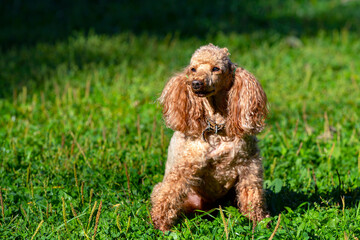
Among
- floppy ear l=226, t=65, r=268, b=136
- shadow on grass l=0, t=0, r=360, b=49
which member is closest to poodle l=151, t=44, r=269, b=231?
floppy ear l=226, t=65, r=268, b=136

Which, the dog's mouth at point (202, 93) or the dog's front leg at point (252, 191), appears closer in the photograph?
the dog's mouth at point (202, 93)

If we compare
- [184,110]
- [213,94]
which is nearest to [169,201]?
[184,110]

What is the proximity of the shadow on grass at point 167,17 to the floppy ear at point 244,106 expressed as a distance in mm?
7518

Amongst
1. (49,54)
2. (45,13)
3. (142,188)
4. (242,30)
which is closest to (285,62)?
(242,30)

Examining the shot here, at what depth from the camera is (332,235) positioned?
135 inches

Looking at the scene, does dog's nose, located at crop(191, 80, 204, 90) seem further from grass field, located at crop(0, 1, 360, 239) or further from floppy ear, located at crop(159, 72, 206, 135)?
grass field, located at crop(0, 1, 360, 239)

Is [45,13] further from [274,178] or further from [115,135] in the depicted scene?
[274,178]

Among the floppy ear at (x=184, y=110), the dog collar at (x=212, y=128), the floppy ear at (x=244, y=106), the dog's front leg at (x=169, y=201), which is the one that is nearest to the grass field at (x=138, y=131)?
the dog's front leg at (x=169, y=201)

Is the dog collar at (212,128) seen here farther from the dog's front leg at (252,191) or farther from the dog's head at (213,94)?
the dog's front leg at (252,191)

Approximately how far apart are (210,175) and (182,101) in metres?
0.59

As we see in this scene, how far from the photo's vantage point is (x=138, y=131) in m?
5.24

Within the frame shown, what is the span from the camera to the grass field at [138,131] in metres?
3.67

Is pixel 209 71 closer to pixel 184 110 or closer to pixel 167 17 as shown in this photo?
pixel 184 110

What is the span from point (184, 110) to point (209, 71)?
0.38 meters
